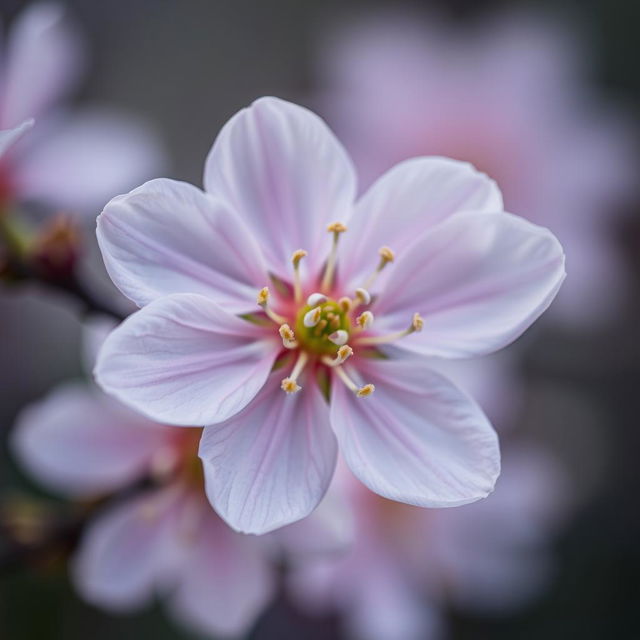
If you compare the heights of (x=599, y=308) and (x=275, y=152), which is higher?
(x=275, y=152)

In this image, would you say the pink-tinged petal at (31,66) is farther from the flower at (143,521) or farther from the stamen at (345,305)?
the stamen at (345,305)

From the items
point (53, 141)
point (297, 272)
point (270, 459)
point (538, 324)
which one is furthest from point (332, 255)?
point (538, 324)

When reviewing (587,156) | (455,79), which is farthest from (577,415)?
(455,79)

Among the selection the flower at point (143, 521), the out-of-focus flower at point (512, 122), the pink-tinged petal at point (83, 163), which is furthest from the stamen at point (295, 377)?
the out-of-focus flower at point (512, 122)

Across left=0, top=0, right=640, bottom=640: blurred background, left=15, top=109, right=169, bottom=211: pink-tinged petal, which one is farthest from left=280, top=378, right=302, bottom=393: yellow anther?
left=0, top=0, right=640, bottom=640: blurred background

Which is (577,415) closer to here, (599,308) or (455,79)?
(599,308)

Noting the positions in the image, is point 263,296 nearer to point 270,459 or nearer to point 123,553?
point 270,459

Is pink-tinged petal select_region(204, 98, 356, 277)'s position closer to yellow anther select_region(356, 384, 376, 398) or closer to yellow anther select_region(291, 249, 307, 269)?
yellow anther select_region(291, 249, 307, 269)
